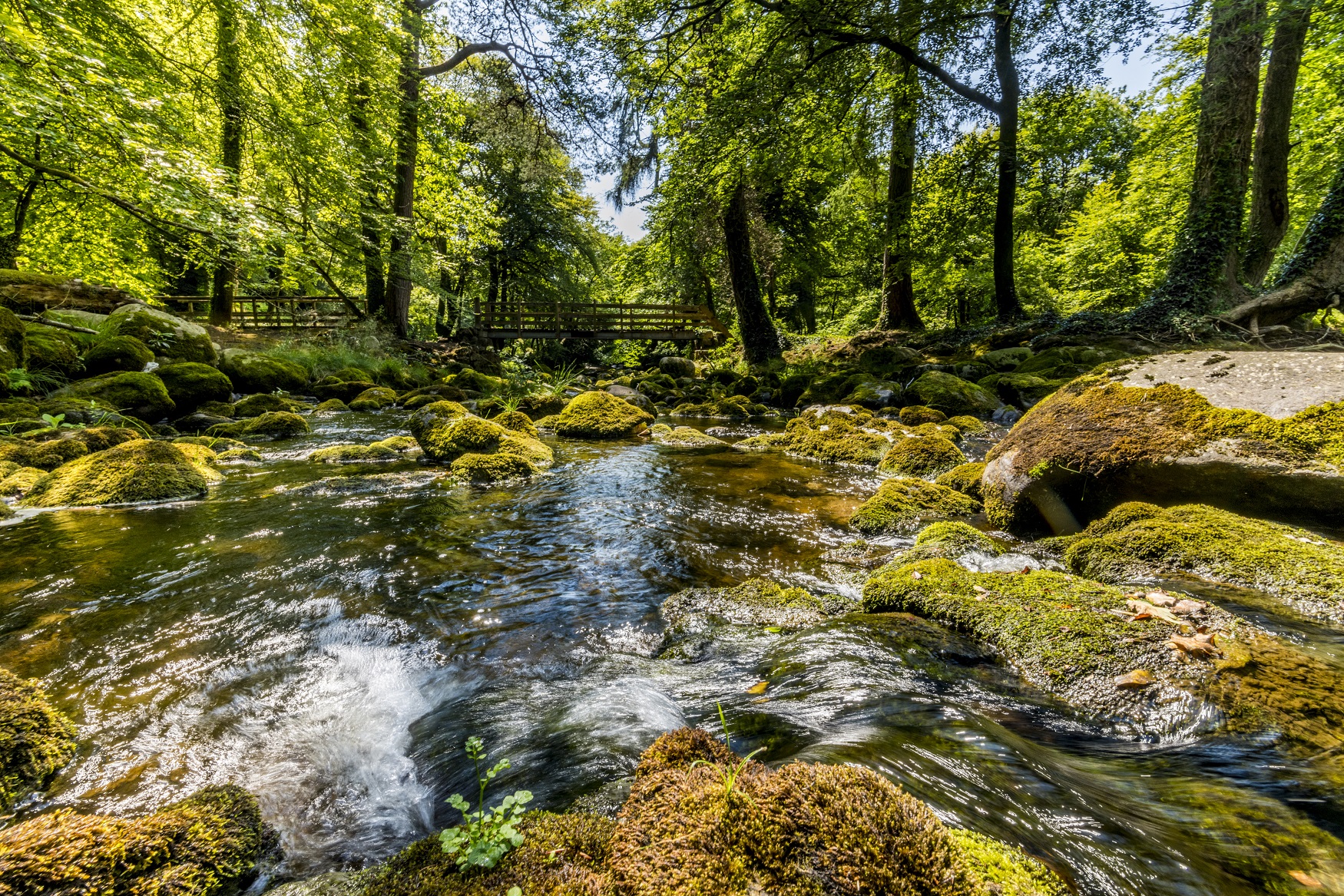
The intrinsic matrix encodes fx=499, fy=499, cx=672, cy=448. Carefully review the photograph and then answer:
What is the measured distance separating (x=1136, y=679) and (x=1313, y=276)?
1121 cm

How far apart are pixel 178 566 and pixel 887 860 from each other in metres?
4.82

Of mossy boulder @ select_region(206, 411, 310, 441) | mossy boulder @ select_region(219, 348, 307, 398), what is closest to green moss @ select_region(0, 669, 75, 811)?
mossy boulder @ select_region(206, 411, 310, 441)

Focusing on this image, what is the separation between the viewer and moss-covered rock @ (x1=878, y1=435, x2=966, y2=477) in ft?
21.1

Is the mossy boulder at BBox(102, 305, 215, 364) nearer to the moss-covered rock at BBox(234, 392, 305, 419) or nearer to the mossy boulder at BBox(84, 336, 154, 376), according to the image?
the mossy boulder at BBox(84, 336, 154, 376)

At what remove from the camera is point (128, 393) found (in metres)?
7.96

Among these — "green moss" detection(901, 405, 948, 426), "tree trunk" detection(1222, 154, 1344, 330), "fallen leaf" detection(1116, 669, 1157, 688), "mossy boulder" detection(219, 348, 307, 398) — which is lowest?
"fallen leaf" detection(1116, 669, 1157, 688)

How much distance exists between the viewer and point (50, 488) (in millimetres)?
4777

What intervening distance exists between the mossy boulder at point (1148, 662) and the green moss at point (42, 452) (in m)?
8.78

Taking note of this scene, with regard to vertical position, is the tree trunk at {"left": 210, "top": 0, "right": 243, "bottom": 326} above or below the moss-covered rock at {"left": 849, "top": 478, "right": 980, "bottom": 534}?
above

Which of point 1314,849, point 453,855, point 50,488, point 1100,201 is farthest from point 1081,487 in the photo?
point 1100,201

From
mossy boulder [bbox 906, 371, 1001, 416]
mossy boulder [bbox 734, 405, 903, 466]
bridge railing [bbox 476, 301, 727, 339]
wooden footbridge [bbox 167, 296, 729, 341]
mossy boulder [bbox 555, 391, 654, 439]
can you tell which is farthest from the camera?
bridge railing [bbox 476, 301, 727, 339]

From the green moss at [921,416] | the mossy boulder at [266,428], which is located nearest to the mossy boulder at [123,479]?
the mossy boulder at [266,428]

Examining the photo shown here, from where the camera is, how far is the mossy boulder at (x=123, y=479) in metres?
4.78

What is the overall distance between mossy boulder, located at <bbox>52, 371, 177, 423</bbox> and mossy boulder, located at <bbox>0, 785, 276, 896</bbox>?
9.27 meters
